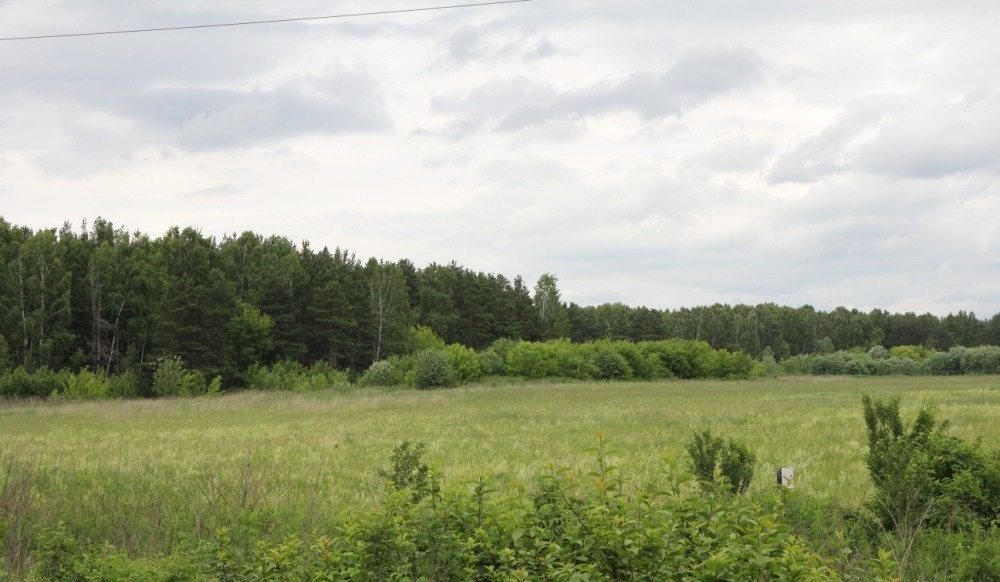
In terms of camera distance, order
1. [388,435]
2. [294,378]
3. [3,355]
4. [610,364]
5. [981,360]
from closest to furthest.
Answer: [388,435] < [3,355] < [294,378] < [610,364] < [981,360]

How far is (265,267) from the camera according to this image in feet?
260

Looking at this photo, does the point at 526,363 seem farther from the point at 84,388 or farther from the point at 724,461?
the point at 724,461

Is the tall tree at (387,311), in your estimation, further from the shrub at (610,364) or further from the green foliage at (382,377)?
the shrub at (610,364)

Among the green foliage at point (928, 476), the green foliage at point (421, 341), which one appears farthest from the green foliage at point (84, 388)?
the green foliage at point (928, 476)

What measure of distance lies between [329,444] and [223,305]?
154 feet

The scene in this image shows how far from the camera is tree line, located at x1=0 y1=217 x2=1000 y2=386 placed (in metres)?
62.2

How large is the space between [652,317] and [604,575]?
391 ft

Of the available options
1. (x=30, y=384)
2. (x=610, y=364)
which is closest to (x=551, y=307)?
(x=610, y=364)

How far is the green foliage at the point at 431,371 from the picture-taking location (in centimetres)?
6112

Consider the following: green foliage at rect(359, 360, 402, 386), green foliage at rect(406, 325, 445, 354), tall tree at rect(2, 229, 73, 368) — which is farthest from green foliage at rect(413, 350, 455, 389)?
tall tree at rect(2, 229, 73, 368)

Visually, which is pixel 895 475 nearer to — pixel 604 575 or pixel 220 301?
pixel 604 575

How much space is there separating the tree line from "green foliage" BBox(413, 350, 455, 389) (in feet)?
48.0

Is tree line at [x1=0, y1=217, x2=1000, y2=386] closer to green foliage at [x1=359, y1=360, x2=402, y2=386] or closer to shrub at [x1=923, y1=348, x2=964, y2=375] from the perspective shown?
green foliage at [x1=359, y1=360, x2=402, y2=386]

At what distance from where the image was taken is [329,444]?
23.2 metres
